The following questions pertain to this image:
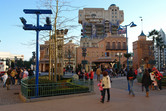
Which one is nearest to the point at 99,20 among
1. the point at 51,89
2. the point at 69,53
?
the point at 69,53

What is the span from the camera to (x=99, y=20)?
3794 inches

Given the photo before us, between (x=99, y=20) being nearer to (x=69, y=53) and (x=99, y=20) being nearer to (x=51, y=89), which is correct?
(x=69, y=53)

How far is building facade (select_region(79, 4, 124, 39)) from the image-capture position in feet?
311

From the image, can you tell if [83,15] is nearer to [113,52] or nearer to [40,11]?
[113,52]

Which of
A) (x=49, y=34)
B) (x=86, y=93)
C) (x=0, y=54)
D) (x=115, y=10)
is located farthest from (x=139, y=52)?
(x=0, y=54)

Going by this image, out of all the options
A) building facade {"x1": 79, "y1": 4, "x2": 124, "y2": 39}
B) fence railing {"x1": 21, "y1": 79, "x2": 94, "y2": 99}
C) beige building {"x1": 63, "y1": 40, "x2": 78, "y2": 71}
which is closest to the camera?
fence railing {"x1": 21, "y1": 79, "x2": 94, "y2": 99}

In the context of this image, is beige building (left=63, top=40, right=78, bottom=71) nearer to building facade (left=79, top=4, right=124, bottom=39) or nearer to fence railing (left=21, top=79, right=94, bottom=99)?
fence railing (left=21, top=79, right=94, bottom=99)

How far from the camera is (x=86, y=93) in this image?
988 centimetres

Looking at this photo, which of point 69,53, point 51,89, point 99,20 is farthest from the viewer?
point 99,20

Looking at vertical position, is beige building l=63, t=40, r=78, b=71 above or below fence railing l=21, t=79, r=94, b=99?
above

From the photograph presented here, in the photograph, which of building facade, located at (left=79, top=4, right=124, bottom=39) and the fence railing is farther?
building facade, located at (left=79, top=4, right=124, bottom=39)

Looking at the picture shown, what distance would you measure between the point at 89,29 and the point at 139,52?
4937cm

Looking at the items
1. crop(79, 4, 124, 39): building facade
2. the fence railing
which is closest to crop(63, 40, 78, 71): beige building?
the fence railing

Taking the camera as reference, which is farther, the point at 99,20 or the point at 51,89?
the point at 99,20
